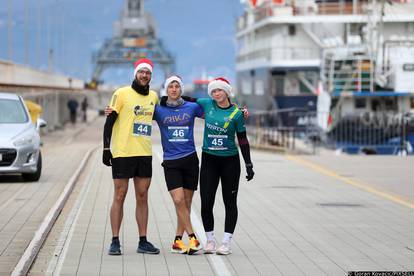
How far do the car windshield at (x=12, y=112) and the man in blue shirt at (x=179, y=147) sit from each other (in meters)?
9.91

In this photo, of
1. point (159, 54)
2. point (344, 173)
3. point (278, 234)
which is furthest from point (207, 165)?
point (159, 54)

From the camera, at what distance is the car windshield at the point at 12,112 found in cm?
2084

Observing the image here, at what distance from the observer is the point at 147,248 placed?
11297mm

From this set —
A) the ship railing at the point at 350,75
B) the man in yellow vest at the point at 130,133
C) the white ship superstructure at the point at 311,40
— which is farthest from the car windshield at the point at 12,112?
the white ship superstructure at the point at 311,40

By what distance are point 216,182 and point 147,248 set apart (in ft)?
3.10

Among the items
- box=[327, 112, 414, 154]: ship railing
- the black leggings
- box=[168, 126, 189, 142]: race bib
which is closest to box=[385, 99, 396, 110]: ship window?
box=[327, 112, 414, 154]: ship railing

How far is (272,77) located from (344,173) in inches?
1471

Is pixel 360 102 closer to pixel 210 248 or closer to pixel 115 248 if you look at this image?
pixel 210 248

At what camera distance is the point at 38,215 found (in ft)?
49.0

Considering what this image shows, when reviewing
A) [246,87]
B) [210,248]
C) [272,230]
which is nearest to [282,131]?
[272,230]

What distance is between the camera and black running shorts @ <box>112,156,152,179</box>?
11164mm

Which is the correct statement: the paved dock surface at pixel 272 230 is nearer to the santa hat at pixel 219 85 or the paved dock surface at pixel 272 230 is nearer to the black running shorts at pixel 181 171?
the black running shorts at pixel 181 171

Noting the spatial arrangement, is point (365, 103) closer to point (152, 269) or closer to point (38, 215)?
point (38, 215)

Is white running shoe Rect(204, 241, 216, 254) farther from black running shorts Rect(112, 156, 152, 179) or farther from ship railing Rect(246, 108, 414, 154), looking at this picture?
ship railing Rect(246, 108, 414, 154)
